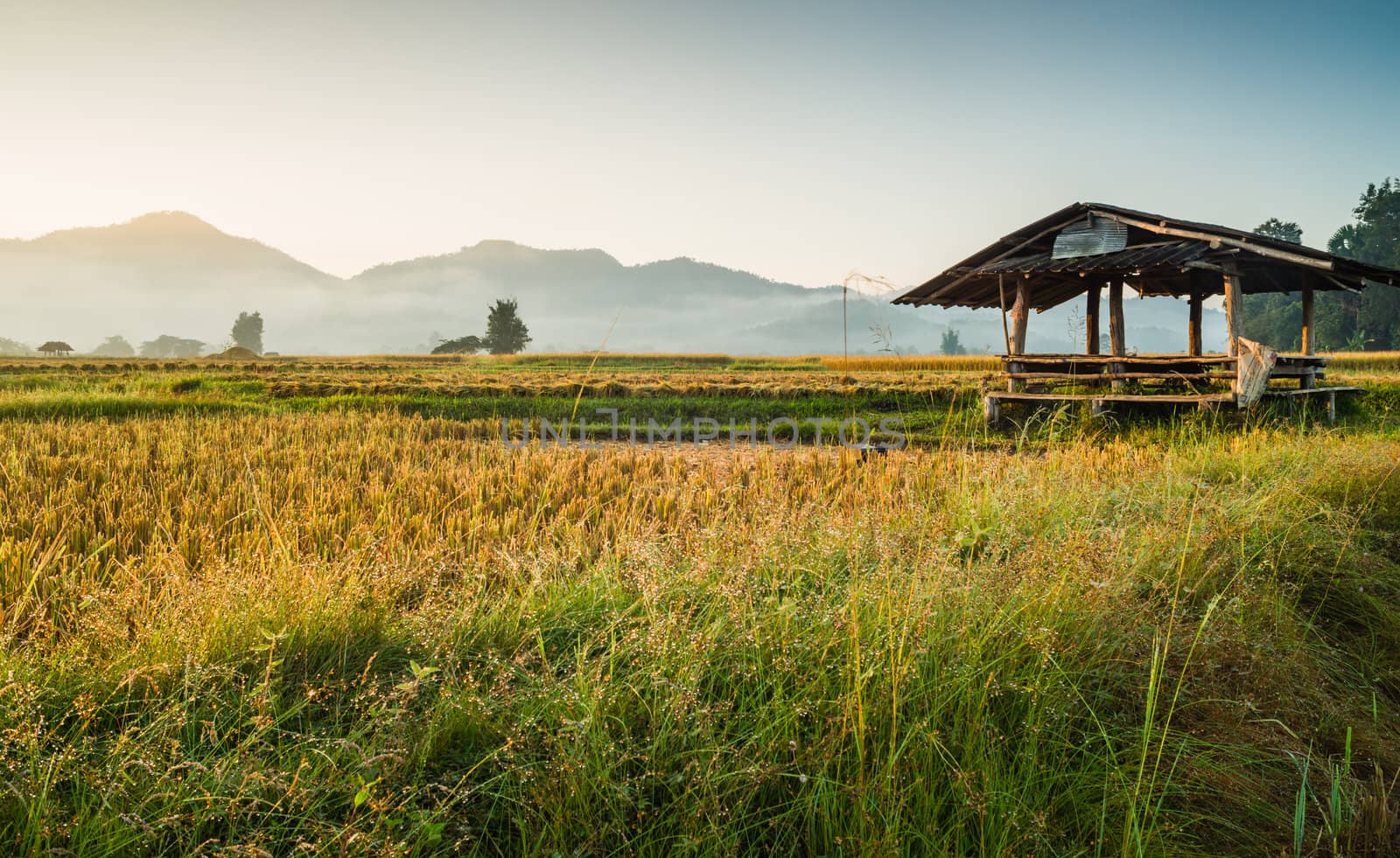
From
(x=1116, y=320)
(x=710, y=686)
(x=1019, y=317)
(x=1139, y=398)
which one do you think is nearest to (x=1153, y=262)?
(x=1116, y=320)

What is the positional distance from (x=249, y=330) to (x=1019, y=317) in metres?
178

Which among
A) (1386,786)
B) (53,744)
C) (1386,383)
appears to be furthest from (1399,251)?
(53,744)

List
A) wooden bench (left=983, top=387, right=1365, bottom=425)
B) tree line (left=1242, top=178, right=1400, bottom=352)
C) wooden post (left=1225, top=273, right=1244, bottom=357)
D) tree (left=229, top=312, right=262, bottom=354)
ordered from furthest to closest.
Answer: tree (left=229, top=312, right=262, bottom=354) < tree line (left=1242, top=178, right=1400, bottom=352) < wooden post (left=1225, top=273, right=1244, bottom=357) < wooden bench (left=983, top=387, right=1365, bottom=425)

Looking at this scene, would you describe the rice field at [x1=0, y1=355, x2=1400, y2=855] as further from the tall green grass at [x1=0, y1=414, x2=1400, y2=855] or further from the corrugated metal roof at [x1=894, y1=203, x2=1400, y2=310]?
the corrugated metal roof at [x1=894, y1=203, x2=1400, y2=310]

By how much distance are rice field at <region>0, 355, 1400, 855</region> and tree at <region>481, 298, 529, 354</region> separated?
81.0 meters

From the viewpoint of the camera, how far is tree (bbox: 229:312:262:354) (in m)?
150

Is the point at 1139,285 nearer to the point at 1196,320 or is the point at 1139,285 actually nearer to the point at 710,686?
the point at 1196,320

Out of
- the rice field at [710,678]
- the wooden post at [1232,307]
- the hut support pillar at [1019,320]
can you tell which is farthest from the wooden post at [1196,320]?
the rice field at [710,678]

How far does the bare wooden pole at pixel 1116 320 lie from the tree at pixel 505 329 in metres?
76.2

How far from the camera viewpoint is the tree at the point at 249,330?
150500 mm

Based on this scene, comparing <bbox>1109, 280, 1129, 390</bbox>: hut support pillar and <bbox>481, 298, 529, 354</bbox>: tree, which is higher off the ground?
<bbox>481, 298, 529, 354</bbox>: tree

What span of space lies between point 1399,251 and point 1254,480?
81836 mm

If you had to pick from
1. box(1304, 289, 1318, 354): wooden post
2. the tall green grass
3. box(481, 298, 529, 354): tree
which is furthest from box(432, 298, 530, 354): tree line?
the tall green grass

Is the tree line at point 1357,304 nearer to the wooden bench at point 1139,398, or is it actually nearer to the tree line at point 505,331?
the wooden bench at point 1139,398
